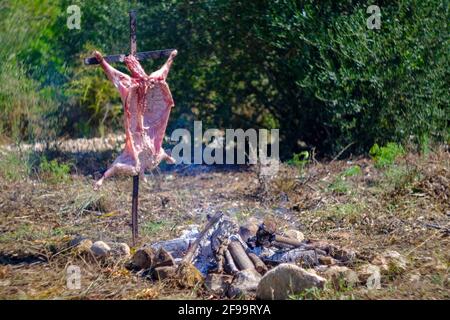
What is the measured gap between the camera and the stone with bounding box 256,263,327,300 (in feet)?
15.8

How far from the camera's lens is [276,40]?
859 centimetres

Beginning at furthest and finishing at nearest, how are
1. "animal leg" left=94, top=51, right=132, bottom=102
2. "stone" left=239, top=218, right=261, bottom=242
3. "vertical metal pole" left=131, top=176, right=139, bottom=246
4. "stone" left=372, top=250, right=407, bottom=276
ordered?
"stone" left=239, top=218, right=261, bottom=242
"vertical metal pole" left=131, top=176, right=139, bottom=246
"animal leg" left=94, top=51, right=132, bottom=102
"stone" left=372, top=250, right=407, bottom=276

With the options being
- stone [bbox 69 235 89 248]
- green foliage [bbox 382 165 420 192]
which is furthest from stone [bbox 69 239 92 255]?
green foliage [bbox 382 165 420 192]

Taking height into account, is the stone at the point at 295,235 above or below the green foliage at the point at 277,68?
below

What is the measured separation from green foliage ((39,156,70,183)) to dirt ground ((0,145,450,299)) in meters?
0.08

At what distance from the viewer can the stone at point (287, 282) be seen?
480 centimetres

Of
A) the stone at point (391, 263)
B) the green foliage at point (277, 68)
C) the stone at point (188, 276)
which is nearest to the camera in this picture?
the stone at point (188, 276)

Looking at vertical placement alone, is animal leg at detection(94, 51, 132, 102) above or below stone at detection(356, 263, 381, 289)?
above

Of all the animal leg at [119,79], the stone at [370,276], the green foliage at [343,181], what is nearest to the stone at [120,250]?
the animal leg at [119,79]

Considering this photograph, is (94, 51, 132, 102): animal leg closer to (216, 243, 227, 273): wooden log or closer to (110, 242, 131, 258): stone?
(110, 242, 131, 258): stone

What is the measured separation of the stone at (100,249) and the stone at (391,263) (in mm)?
1785

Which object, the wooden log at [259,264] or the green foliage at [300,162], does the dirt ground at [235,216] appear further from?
the wooden log at [259,264]
